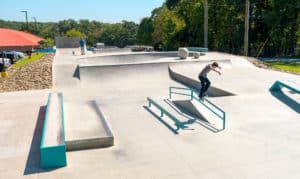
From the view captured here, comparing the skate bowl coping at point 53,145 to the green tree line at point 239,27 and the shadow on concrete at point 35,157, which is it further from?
the green tree line at point 239,27

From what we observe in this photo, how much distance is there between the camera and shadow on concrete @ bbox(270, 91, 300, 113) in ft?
31.6

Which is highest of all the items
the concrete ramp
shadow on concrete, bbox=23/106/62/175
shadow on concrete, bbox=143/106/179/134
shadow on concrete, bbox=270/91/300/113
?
shadow on concrete, bbox=270/91/300/113

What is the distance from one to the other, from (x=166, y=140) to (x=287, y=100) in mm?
5645

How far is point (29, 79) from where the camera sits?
15141 mm

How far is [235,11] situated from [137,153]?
1252 inches

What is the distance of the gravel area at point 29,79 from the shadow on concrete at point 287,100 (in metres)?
10.6

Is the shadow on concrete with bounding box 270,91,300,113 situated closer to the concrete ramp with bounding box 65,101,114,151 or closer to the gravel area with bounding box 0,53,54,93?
the concrete ramp with bounding box 65,101,114,151

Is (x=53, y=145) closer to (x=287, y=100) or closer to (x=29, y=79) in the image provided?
(x=287, y=100)

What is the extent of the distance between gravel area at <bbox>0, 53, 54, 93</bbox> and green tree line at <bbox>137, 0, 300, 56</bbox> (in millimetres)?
24299

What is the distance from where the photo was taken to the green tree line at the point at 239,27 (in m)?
30.0

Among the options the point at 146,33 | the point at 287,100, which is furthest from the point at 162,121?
the point at 146,33

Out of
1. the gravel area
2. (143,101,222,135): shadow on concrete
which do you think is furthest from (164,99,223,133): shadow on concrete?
the gravel area

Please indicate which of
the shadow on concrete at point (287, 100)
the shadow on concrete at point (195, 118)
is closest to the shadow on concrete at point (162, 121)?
the shadow on concrete at point (195, 118)

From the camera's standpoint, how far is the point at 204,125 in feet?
27.1
